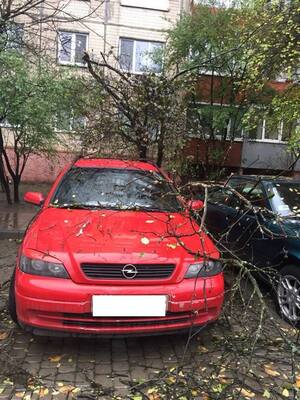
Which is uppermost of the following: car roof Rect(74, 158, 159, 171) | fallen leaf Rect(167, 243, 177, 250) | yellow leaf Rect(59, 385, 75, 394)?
car roof Rect(74, 158, 159, 171)

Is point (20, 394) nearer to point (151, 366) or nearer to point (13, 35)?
point (151, 366)

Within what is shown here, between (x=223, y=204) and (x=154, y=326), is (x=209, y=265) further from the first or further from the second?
(x=223, y=204)

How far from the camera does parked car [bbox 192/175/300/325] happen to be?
470cm

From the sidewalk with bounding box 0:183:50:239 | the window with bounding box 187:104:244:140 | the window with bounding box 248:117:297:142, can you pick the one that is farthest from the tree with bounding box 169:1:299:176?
the sidewalk with bounding box 0:183:50:239

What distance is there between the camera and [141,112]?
8.68 metres

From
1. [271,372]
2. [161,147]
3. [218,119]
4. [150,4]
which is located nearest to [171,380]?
[271,372]

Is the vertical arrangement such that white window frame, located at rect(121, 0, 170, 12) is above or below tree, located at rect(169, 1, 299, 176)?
above

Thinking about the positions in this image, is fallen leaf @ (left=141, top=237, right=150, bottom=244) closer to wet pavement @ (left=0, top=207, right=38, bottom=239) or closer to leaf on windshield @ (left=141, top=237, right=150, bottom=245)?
leaf on windshield @ (left=141, top=237, right=150, bottom=245)

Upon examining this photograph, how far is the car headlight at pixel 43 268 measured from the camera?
3.64 m

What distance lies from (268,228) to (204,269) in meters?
1.75

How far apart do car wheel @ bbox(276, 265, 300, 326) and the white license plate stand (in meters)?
1.62

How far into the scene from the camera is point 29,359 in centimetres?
379

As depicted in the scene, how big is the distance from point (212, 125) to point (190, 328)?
43.2 feet

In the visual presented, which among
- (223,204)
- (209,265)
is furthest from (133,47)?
(209,265)
